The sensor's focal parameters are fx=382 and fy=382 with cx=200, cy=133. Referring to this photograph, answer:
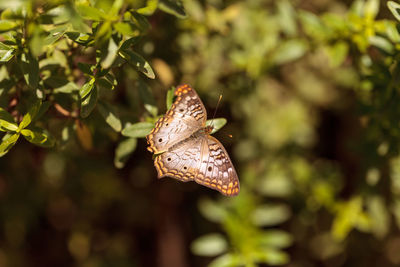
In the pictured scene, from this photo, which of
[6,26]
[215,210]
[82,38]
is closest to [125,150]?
[82,38]

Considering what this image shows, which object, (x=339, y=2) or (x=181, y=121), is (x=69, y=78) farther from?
(x=339, y=2)

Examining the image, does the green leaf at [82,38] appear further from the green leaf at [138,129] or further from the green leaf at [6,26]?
the green leaf at [138,129]

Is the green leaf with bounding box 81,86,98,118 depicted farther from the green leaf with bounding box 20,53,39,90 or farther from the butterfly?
the butterfly

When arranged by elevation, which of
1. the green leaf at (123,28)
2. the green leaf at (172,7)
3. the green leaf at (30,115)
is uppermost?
the green leaf at (172,7)

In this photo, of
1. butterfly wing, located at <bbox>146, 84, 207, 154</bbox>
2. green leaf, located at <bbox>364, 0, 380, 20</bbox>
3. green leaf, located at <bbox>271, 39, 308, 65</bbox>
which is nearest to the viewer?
butterfly wing, located at <bbox>146, 84, 207, 154</bbox>

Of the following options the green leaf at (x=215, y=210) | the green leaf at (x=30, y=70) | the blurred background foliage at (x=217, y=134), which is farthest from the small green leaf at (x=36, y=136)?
the green leaf at (x=215, y=210)

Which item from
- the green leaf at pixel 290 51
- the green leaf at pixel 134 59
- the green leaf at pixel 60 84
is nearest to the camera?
the green leaf at pixel 134 59

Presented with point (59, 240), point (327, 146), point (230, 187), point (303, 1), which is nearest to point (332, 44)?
point (230, 187)

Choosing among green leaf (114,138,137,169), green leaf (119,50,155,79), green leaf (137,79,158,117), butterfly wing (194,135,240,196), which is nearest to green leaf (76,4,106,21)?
green leaf (119,50,155,79)
